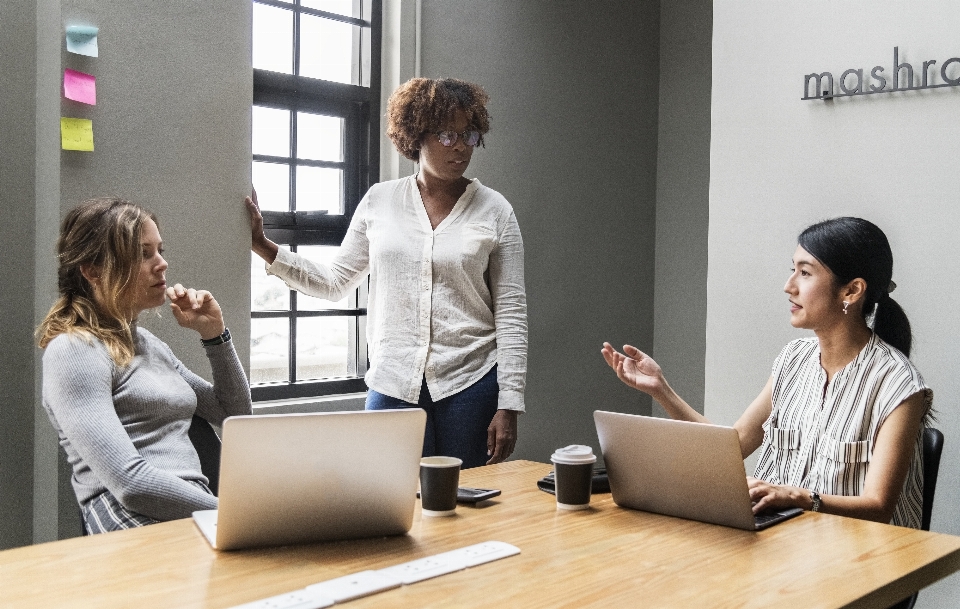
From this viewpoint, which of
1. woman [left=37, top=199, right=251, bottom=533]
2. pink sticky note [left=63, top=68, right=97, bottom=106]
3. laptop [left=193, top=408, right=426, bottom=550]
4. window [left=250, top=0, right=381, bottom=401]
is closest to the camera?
laptop [left=193, top=408, right=426, bottom=550]

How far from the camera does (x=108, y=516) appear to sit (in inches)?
73.5

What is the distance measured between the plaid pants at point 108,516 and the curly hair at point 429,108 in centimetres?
141

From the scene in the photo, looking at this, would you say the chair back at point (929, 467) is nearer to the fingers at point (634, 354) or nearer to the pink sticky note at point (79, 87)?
the fingers at point (634, 354)

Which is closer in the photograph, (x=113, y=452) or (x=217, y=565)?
(x=217, y=565)

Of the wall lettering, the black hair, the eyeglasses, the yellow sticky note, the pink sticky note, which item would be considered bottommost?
the black hair

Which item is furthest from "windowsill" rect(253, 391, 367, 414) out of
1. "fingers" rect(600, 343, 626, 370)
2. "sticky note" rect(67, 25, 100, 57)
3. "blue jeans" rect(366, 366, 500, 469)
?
"fingers" rect(600, 343, 626, 370)

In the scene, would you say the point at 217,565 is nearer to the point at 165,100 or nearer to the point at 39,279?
the point at 39,279

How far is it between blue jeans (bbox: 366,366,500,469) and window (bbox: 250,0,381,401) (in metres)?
0.86

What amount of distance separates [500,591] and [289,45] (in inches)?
105

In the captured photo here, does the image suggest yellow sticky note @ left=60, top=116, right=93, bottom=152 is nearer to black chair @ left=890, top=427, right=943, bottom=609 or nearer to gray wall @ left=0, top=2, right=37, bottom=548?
gray wall @ left=0, top=2, right=37, bottom=548

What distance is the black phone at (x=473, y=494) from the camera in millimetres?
1776

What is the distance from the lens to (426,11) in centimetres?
375

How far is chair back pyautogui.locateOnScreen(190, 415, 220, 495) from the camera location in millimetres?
2168

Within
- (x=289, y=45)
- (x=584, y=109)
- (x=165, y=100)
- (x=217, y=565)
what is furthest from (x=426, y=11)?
(x=217, y=565)
